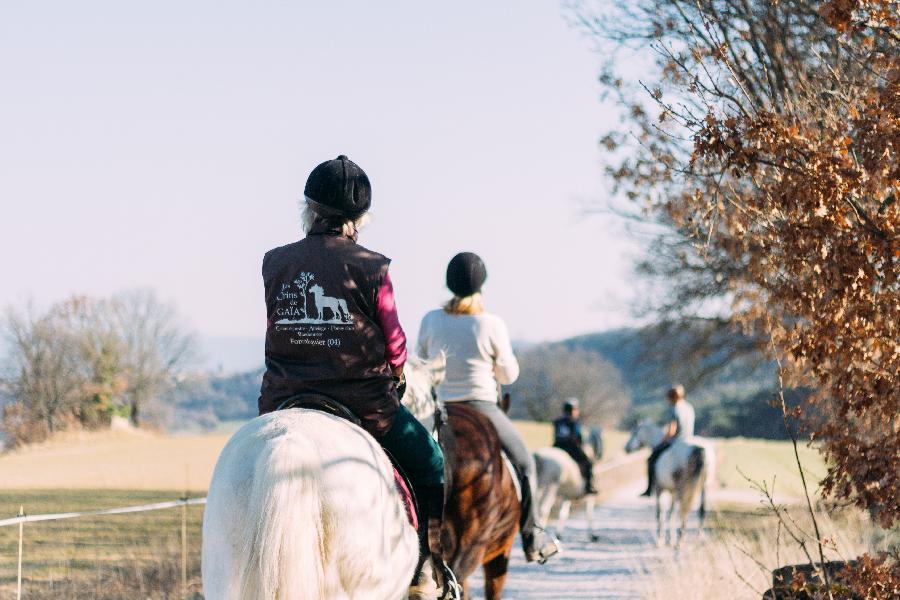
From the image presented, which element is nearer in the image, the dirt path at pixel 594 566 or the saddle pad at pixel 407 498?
the saddle pad at pixel 407 498

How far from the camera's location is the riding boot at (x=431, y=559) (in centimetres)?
504

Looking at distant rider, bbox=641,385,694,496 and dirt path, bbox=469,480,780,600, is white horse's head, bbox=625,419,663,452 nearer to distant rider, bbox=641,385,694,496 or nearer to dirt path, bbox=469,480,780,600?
dirt path, bbox=469,480,780,600

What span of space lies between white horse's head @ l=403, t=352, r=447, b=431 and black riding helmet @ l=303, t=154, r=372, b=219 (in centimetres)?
129

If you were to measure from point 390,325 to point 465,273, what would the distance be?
256 cm

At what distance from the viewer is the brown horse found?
6375 millimetres

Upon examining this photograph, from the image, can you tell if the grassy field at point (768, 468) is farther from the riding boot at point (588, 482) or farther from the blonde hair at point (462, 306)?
the blonde hair at point (462, 306)

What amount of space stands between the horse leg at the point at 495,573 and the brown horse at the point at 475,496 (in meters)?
0.36

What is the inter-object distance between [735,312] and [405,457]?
378 centimetres

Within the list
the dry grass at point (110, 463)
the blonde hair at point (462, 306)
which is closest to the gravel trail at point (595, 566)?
the blonde hair at point (462, 306)

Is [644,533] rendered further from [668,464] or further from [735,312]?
[735,312]

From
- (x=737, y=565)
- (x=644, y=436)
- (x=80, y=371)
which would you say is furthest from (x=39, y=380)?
(x=737, y=565)

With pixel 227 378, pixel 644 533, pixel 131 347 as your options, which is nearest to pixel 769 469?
pixel 644 533

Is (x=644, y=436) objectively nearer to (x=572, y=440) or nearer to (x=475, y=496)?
(x=572, y=440)

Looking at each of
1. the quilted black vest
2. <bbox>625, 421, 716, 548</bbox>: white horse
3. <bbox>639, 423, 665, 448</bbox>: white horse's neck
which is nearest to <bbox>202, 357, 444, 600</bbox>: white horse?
the quilted black vest
